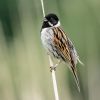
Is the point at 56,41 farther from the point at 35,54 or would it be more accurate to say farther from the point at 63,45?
the point at 35,54

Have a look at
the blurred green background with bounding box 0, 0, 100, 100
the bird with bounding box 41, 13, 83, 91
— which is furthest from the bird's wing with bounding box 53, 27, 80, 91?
the blurred green background with bounding box 0, 0, 100, 100

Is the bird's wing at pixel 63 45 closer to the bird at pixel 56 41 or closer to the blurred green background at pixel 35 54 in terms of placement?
the bird at pixel 56 41

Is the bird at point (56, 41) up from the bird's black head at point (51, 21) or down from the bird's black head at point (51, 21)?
down

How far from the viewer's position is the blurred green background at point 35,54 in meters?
4.34

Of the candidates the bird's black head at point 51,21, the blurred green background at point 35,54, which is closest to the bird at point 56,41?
the bird's black head at point 51,21

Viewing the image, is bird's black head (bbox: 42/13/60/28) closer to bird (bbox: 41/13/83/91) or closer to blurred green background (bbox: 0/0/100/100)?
bird (bbox: 41/13/83/91)

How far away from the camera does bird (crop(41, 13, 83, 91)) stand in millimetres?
3971

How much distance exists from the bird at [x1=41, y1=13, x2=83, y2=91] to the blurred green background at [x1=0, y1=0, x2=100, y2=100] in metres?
0.30

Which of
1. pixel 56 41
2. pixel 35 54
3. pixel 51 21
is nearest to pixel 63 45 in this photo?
pixel 56 41

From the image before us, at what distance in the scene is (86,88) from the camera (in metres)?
4.36

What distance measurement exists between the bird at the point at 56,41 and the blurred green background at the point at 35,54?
0.98 ft

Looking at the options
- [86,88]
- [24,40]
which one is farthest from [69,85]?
[24,40]

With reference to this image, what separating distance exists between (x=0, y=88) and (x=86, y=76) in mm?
592

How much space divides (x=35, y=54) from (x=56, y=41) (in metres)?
0.38
